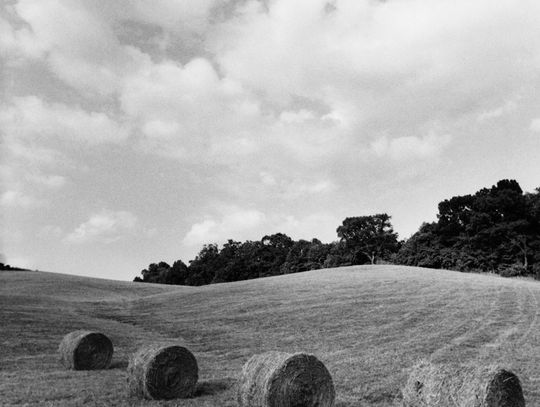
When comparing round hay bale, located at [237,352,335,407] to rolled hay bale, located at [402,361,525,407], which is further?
round hay bale, located at [237,352,335,407]

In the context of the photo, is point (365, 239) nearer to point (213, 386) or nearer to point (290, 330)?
point (290, 330)

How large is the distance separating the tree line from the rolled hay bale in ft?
195

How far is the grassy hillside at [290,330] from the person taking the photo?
12523mm

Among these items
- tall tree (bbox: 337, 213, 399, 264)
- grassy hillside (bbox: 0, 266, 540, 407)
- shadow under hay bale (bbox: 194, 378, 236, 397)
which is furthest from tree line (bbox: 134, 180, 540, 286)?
shadow under hay bale (bbox: 194, 378, 236, 397)

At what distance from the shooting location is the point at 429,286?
3778cm

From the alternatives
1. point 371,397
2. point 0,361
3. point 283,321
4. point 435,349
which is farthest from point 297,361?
point 283,321

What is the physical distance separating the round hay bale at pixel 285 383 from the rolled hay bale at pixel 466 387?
1.98m

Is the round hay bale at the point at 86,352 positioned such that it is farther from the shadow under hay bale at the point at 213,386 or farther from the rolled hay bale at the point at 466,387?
the rolled hay bale at the point at 466,387

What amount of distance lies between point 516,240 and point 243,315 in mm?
54096

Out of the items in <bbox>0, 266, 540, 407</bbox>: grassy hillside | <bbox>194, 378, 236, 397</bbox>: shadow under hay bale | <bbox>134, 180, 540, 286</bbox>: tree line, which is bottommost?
<bbox>194, 378, 236, 397</bbox>: shadow under hay bale

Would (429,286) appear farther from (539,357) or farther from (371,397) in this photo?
(371,397)

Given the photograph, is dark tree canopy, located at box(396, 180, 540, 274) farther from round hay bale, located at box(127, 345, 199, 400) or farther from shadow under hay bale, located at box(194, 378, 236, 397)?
round hay bale, located at box(127, 345, 199, 400)

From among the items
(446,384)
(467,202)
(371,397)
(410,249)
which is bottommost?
(371,397)

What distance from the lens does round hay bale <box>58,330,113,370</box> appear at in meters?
15.5
